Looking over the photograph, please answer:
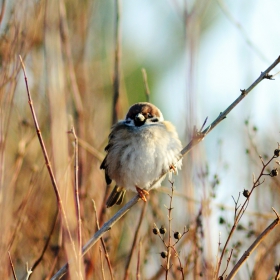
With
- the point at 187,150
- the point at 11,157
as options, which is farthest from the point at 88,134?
the point at 187,150

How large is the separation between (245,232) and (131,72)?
4.80 metres

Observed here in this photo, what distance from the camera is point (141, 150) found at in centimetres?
351

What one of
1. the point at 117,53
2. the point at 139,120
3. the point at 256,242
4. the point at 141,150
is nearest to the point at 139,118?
the point at 139,120

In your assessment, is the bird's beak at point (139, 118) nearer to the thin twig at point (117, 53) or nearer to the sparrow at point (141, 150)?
the sparrow at point (141, 150)

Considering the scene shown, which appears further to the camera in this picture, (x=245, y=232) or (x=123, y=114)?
(x=123, y=114)

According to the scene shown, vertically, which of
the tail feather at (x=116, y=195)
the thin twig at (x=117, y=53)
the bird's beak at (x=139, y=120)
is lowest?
the tail feather at (x=116, y=195)

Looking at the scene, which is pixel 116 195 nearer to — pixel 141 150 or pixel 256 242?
pixel 141 150

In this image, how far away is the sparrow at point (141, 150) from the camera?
3457 mm

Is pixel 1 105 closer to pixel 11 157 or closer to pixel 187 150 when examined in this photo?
pixel 187 150

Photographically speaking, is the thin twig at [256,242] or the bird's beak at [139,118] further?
the bird's beak at [139,118]

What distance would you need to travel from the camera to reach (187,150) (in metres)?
2.54

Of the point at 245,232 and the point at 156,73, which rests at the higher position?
the point at 156,73

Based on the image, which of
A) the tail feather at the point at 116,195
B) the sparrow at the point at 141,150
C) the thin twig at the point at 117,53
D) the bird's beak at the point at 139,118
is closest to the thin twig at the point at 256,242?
the sparrow at the point at 141,150

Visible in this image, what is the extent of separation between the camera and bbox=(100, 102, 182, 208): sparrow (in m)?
3.46
